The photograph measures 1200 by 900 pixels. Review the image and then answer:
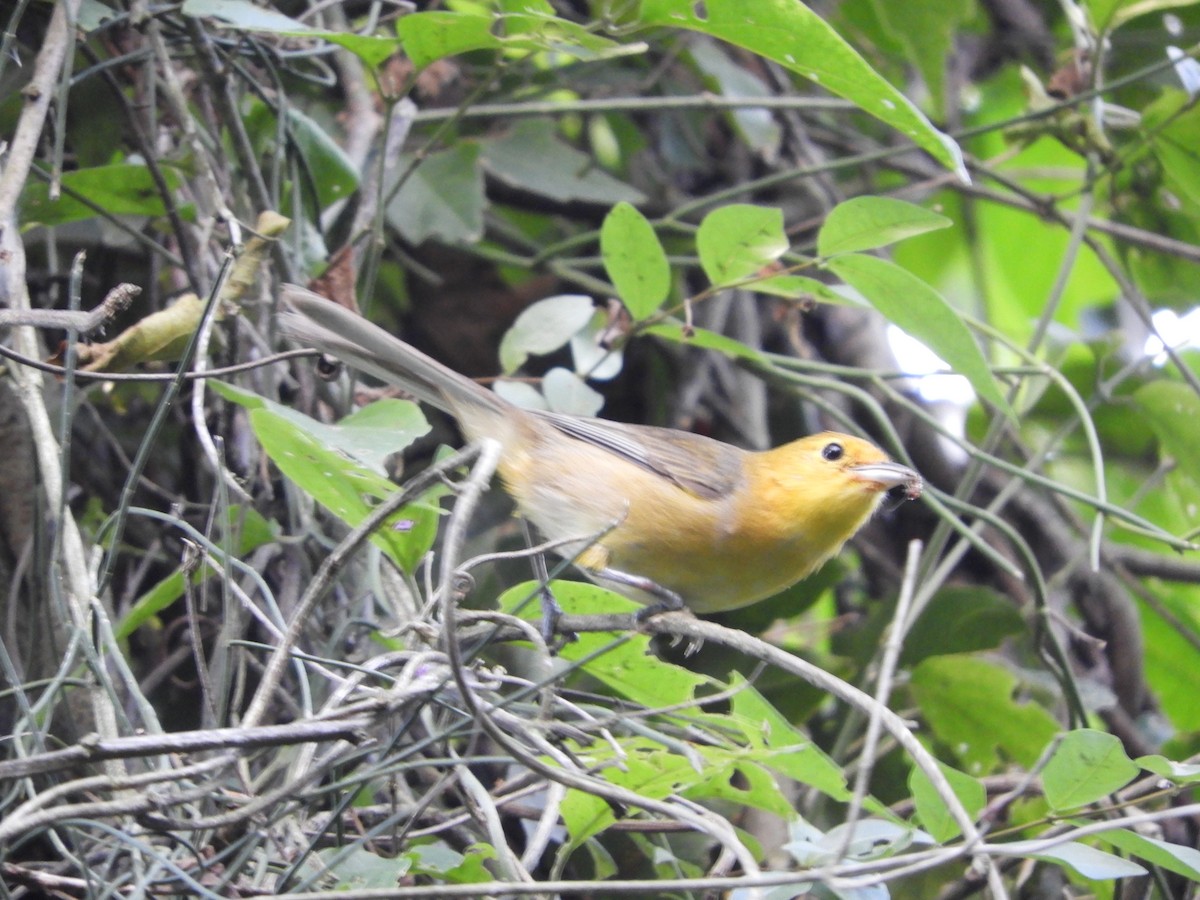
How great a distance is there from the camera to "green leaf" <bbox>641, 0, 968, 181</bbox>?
2.41 m

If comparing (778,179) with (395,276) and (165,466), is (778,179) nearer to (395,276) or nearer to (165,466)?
(395,276)

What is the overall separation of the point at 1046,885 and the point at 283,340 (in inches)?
95.9

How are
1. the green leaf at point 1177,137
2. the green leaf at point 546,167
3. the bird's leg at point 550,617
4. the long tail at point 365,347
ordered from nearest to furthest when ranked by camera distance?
the bird's leg at point 550,617 → the long tail at point 365,347 → the green leaf at point 1177,137 → the green leaf at point 546,167

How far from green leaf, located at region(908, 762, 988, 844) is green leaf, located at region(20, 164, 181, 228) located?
2.13 meters

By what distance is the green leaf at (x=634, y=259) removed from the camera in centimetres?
293

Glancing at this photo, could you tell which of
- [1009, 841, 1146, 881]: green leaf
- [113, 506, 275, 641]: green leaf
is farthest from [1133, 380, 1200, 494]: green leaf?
[113, 506, 275, 641]: green leaf

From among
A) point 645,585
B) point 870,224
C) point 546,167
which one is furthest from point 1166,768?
point 546,167

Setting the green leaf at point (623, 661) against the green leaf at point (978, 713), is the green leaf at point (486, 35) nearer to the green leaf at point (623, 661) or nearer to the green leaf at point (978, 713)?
the green leaf at point (623, 661)

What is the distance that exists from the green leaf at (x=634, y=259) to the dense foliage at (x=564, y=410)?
1cm

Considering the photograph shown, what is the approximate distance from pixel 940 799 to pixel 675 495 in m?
1.43

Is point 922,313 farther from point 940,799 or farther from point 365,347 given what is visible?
point 365,347

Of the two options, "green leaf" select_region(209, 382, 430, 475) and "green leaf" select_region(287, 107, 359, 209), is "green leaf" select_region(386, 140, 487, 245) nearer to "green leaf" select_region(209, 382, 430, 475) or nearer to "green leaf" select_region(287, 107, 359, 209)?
"green leaf" select_region(287, 107, 359, 209)

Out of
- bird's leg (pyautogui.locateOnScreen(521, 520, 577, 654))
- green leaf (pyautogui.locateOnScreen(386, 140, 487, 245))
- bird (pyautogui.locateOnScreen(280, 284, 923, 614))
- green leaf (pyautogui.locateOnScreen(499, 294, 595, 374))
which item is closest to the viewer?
bird's leg (pyautogui.locateOnScreen(521, 520, 577, 654))

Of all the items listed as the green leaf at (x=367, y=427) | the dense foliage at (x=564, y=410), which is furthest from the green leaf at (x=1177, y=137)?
the green leaf at (x=367, y=427)
